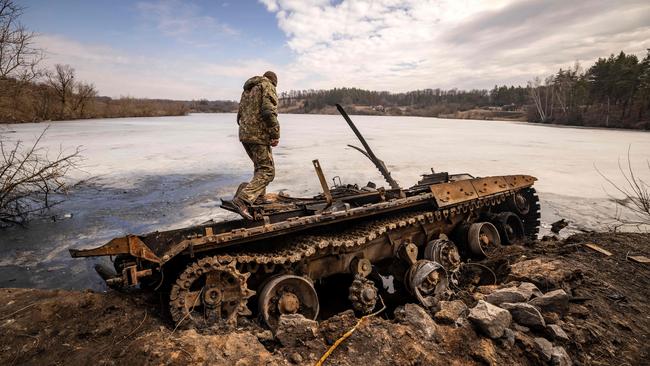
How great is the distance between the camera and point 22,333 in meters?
3.32


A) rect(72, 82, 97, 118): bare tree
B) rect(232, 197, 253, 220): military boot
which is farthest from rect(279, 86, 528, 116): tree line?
rect(232, 197, 253, 220): military boot

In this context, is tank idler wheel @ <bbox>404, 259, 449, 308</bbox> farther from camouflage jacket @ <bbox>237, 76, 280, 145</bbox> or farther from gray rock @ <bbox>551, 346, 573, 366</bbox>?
camouflage jacket @ <bbox>237, 76, 280, 145</bbox>

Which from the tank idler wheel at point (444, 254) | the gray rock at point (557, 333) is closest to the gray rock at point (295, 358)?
the gray rock at point (557, 333)

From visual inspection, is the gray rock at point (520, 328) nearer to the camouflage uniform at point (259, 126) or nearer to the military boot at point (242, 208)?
the military boot at point (242, 208)

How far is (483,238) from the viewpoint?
6.48 metres

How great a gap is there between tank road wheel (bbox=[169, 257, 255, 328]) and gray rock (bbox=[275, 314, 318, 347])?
613mm

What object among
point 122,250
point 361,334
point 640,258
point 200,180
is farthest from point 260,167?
point 200,180

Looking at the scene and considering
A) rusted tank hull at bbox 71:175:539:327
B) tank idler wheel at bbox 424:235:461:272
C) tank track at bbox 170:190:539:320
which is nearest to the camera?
rusted tank hull at bbox 71:175:539:327

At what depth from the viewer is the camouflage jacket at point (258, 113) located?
4.75m

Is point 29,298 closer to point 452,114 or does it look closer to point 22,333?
point 22,333

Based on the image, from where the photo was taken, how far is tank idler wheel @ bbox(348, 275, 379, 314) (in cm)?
444

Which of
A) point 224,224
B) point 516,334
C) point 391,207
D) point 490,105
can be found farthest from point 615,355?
point 490,105

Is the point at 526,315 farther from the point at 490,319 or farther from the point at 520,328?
the point at 490,319

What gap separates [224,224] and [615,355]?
4.38 m
